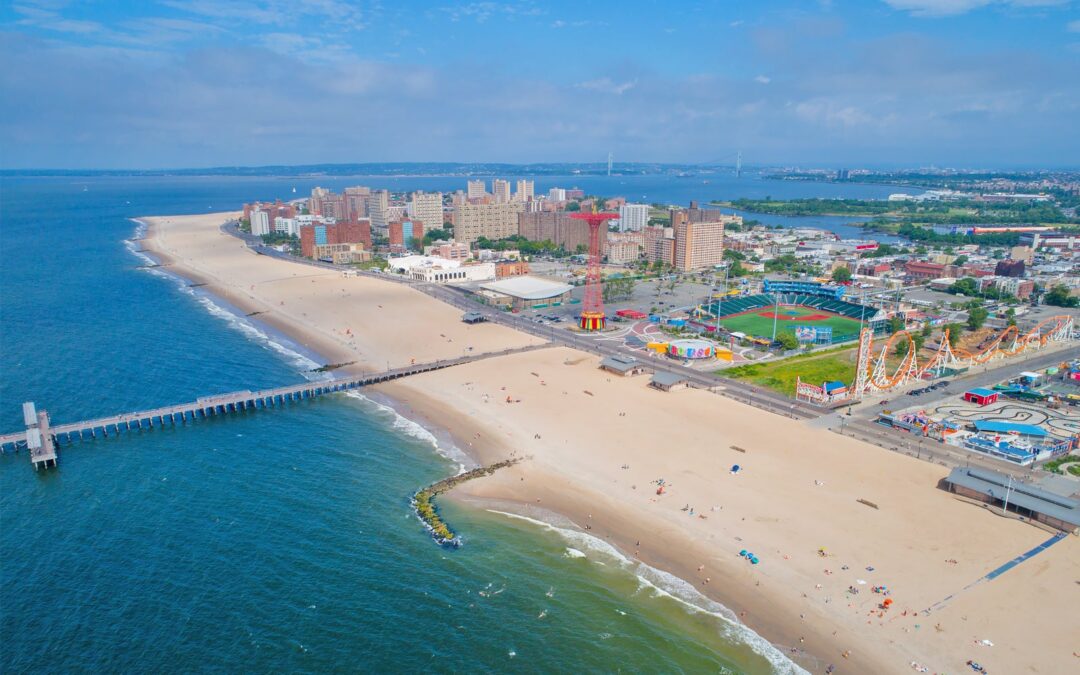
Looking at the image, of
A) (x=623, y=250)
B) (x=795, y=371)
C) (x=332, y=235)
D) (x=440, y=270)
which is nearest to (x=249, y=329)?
(x=440, y=270)

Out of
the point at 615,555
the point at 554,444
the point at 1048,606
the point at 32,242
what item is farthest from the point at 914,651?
the point at 32,242

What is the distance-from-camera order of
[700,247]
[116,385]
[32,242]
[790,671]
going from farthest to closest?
[32,242] → [700,247] → [116,385] → [790,671]

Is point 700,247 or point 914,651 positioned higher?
point 700,247

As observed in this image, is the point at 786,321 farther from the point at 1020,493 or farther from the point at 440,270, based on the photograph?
the point at 440,270

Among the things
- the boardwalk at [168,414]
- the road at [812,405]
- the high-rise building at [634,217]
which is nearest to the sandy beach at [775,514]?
the road at [812,405]

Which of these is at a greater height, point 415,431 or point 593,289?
point 593,289

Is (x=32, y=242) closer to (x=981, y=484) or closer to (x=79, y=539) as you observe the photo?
(x=79, y=539)

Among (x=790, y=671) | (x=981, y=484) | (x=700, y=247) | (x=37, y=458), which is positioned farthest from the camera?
(x=700, y=247)
